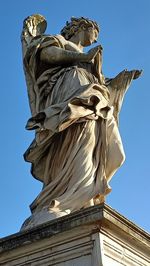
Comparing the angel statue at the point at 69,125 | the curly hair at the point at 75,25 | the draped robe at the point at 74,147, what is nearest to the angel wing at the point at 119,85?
the angel statue at the point at 69,125

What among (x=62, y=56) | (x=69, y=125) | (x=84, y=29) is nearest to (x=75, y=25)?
(x=84, y=29)

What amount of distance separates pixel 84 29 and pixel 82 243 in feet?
13.7

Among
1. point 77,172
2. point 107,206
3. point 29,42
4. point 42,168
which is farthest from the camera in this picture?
point 29,42

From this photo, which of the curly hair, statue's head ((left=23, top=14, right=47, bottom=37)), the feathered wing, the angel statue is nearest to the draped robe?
the angel statue

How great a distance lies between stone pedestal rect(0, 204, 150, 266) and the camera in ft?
15.3

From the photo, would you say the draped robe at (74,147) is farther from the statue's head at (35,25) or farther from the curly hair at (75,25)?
the statue's head at (35,25)

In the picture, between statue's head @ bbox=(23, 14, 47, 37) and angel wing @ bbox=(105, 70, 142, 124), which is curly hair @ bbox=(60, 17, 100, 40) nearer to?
statue's head @ bbox=(23, 14, 47, 37)

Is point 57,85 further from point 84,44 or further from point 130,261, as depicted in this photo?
point 130,261

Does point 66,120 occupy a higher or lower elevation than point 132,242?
higher

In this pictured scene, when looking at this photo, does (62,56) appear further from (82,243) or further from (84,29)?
(82,243)

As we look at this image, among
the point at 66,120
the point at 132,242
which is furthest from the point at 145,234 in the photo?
the point at 66,120

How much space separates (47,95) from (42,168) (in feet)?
3.75

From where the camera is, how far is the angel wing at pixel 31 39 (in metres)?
7.35

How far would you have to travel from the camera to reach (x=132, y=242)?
5.02 meters
